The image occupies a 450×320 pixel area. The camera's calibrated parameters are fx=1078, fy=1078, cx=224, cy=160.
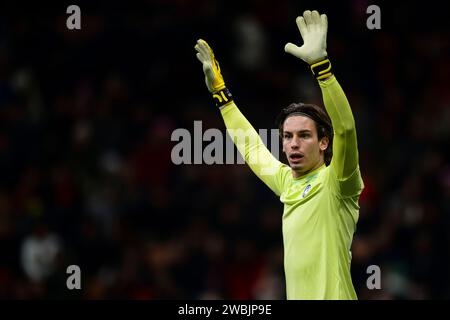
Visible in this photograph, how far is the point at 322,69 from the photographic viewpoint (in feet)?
18.4

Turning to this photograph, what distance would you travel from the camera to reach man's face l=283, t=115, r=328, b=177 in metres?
5.98

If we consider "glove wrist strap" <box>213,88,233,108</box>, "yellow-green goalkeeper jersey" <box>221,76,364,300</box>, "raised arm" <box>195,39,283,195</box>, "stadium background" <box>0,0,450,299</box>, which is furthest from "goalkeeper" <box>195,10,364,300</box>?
"stadium background" <box>0,0,450,299</box>

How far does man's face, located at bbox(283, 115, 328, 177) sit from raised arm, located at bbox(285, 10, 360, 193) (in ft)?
0.92

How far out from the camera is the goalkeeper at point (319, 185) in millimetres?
5598

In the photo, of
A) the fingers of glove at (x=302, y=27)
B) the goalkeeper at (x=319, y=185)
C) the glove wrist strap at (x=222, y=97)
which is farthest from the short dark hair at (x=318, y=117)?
the glove wrist strap at (x=222, y=97)

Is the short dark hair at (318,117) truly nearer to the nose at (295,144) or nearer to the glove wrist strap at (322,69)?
the nose at (295,144)

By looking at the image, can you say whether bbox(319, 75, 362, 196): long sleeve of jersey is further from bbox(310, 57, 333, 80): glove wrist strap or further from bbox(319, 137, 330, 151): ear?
bbox(319, 137, 330, 151): ear

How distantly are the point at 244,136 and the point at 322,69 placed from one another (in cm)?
110

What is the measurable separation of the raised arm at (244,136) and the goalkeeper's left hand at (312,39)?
0.91m

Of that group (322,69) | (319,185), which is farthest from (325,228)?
(322,69)

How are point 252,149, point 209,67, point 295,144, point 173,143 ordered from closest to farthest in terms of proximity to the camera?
point 295,144, point 252,149, point 209,67, point 173,143

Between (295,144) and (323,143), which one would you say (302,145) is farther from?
(323,143)

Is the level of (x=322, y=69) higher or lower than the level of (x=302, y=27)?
lower

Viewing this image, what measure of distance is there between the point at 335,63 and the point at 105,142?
267 cm
